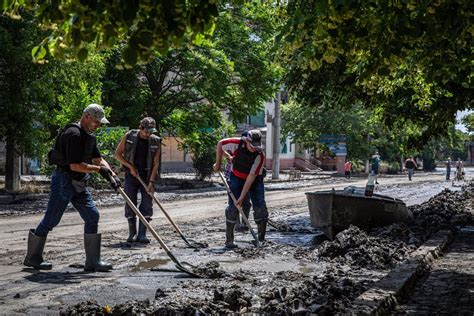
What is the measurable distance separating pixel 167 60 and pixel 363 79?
24.2 metres

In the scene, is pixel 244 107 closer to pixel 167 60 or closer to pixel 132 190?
pixel 167 60

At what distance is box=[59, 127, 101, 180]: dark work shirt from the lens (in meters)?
7.87

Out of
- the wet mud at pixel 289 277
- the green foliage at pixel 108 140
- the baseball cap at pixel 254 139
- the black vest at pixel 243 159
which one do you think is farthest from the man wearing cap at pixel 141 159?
the green foliage at pixel 108 140

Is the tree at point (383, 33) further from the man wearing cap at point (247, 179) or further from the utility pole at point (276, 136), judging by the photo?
the utility pole at point (276, 136)

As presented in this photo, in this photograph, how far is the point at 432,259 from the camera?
1010cm

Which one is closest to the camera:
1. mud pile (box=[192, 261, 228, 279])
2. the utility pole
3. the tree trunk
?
mud pile (box=[192, 261, 228, 279])

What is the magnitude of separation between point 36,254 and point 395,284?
4017mm

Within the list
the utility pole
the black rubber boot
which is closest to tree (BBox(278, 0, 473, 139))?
the black rubber boot

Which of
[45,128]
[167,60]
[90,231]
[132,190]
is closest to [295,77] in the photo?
[132,190]

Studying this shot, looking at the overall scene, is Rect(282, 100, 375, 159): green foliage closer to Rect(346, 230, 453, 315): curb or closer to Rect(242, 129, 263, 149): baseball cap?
Rect(242, 129, 263, 149): baseball cap

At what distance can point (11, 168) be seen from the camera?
23172 mm

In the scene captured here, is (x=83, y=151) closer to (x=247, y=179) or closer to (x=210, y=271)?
(x=210, y=271)

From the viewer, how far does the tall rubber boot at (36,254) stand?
314 inches

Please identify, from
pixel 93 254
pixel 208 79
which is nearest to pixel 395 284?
pixel 93 254
